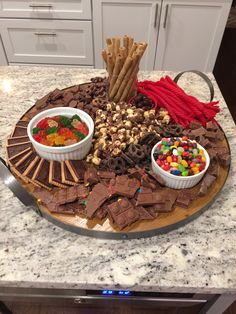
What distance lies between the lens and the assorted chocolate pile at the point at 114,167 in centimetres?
62

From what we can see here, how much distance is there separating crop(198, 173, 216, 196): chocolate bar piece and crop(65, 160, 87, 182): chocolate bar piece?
284 millimetres

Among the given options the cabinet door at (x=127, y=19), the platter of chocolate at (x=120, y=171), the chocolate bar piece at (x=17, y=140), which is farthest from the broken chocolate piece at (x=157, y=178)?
the cabinet door at (x=127, y=19)

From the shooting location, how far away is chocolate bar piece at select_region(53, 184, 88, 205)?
62 centimetres

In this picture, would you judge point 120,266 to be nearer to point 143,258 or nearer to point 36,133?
point 143,258

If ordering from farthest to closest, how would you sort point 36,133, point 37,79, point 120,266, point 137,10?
1. point 137,10
2. point 37,79
3. point 36,133
4. point 120,266

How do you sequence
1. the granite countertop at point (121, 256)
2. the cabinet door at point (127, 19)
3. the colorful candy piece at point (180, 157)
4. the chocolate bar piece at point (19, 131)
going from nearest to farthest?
the granite countertop at point (121, 256), the colorful candy piece at point (180, 157), the chocolate bar piece at point (19, 131), the cabinet door at point (127, 19)

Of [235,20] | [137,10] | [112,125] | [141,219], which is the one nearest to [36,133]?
[112,125]

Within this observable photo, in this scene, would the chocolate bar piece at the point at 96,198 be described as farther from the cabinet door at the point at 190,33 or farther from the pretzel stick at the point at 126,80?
the cabinet door at the point at 190,33

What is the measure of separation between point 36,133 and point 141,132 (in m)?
0.28

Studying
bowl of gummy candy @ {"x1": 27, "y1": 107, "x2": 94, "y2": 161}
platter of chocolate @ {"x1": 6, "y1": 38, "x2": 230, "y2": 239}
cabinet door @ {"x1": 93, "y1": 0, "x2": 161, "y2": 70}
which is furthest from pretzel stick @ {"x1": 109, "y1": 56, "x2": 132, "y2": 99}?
cabinet door @ {"x1": 93, "y1": 0, "x2": 161, "y2": 70}

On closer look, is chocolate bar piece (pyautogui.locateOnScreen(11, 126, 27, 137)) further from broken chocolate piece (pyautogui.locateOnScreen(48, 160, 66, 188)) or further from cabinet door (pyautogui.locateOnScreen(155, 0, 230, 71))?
cabinet door (pyautogui.locateOnScreen(155, 0, 230, 71))

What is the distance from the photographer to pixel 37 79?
1065 mm

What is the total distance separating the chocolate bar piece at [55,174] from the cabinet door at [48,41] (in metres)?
1.33

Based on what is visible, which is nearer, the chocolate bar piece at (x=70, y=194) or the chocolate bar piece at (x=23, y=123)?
the chocolate bar piece at (x=70, y=194)
